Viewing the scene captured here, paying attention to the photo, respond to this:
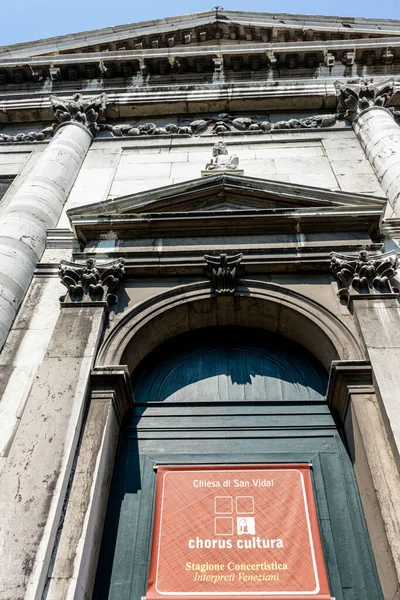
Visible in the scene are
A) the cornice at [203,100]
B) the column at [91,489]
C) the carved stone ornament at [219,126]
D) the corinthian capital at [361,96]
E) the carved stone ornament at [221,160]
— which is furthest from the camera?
the cornice at [203,100]

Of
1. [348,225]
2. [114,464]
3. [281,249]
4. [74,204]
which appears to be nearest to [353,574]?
[114,464]

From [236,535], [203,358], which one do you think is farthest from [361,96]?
[236,535]

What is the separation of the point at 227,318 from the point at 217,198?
220 cm

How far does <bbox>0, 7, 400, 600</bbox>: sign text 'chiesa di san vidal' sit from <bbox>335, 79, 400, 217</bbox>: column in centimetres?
4

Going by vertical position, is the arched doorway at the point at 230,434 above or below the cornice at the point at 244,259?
below

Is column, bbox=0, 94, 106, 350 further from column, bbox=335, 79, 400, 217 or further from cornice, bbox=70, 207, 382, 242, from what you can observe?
column, bbox=335, 79, 400, 217

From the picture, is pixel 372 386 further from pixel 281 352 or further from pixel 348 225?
pixel 348 225

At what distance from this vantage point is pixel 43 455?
470cm

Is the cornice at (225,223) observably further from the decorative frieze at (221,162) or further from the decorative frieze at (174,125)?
the decorative frieze at (174,125)

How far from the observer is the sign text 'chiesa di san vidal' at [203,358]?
455 cm

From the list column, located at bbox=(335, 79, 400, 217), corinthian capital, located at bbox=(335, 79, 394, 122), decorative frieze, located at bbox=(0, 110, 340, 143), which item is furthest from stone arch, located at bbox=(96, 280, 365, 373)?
corinthian capital, located at bbox=(335, 79, 394, 122)

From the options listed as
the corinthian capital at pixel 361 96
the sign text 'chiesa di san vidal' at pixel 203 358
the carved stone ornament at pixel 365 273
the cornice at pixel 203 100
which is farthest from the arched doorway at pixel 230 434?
the cornice at pixel 203 100

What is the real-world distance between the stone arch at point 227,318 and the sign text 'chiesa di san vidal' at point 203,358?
0.03m

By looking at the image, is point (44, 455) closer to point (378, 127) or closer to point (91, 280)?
point (91, 280)
